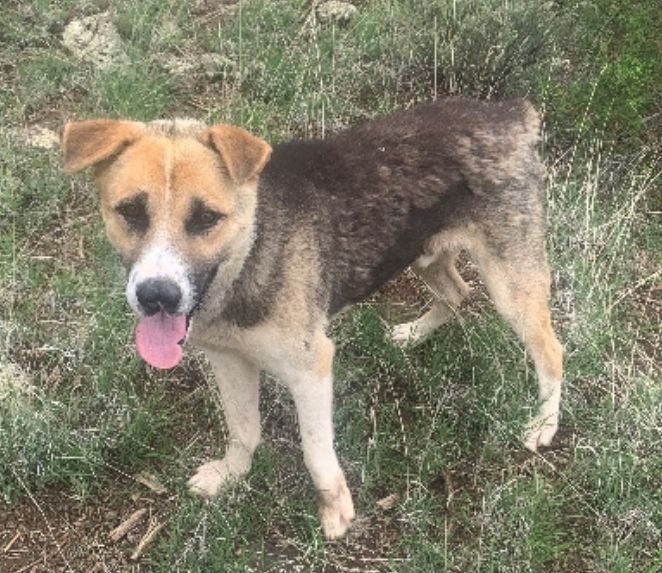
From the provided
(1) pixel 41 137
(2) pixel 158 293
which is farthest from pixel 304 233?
(1) pixel 41 137

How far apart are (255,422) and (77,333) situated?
1.03 m

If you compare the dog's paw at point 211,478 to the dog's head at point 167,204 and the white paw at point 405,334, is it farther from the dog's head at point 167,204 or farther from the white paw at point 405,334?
the white paw at point 405,334

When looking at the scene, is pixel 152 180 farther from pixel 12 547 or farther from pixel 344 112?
pixel 344 112

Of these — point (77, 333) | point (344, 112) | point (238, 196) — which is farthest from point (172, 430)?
point (344, 112)

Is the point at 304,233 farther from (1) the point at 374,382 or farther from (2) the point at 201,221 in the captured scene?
(1) the point at 374,382

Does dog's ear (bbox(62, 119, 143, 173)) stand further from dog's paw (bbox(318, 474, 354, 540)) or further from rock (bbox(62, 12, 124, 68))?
rock (bbox(62, 12, 124, 68))

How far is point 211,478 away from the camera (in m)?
4.29

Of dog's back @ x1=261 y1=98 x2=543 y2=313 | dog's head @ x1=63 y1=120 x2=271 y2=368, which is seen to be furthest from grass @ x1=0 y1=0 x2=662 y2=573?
dog's head @ x1=63 y1=120 x2=271 y2=368

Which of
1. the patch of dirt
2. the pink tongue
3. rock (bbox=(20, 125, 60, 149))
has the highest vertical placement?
the pink tongue

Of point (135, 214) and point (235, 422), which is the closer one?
point (135, 214)

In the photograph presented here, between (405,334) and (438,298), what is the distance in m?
0.24

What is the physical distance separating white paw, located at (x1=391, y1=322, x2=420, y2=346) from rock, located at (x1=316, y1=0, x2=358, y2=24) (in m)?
2.92

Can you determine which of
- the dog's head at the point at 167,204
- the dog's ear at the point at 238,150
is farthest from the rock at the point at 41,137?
the dog's ear at the point at 238,150

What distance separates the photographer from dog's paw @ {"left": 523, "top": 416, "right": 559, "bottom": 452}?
4.44 meters
